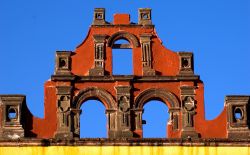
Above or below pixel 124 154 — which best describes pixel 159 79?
above

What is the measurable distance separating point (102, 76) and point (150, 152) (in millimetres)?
3201

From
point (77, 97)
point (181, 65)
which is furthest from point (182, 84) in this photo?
point (77, 97)

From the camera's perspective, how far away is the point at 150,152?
4147cm

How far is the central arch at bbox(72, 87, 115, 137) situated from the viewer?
41906 millimetres

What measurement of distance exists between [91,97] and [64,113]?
1160 mm

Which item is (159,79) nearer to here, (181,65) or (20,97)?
(181,65)

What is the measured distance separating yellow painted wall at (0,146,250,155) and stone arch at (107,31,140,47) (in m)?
3.93

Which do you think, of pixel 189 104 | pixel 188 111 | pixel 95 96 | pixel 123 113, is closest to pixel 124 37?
pixel 95 96

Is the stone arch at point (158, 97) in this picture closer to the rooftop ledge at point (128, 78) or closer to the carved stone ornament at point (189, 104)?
the carved stone ornament at point (189, 104)

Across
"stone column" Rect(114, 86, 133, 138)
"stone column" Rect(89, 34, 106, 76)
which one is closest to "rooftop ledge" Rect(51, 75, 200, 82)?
"stone column" Rect(89, 34, 106, 76)

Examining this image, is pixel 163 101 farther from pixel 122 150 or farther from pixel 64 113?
pixel 64 113

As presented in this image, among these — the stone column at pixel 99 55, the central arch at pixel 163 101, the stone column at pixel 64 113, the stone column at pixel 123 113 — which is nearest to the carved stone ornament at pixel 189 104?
the central arch at pixel 163 101

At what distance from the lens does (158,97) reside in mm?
42469

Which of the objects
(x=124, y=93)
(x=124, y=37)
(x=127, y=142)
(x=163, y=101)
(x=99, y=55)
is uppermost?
(x=124, y=37)
